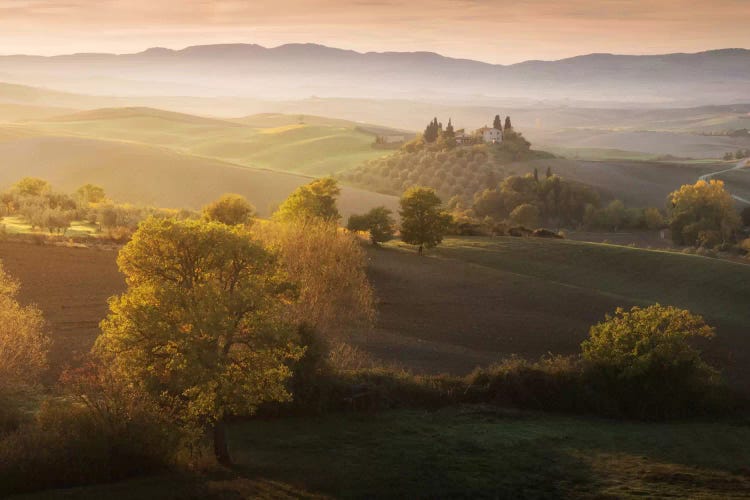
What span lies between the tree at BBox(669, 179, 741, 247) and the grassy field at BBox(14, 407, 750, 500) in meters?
68.5

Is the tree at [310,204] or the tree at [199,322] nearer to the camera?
the tree at [199,322]

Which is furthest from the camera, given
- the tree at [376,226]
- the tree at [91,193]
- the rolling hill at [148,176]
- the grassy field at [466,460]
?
the rolling hill at [148,176]

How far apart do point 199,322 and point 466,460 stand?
8.71 m

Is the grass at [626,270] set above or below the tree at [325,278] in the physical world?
below

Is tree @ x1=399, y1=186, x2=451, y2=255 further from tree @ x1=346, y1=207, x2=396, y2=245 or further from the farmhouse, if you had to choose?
the farmhouse

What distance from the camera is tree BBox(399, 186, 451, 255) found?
59344mm

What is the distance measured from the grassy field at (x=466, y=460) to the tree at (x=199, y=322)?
6.67 ft

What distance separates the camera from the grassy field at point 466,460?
63.6 feet

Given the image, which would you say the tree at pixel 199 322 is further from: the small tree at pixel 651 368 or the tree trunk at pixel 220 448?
the small tree at pixel 651 368

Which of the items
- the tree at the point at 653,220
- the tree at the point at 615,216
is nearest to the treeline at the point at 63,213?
the tree at the point at 615,216

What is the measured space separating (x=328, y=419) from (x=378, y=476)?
5.02 meters

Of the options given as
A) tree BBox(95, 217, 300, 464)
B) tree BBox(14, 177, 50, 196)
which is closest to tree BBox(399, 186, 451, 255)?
tree BBox(14, 177, 50, 196)

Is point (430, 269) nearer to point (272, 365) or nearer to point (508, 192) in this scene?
point (272, 365)

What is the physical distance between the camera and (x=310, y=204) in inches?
2393
